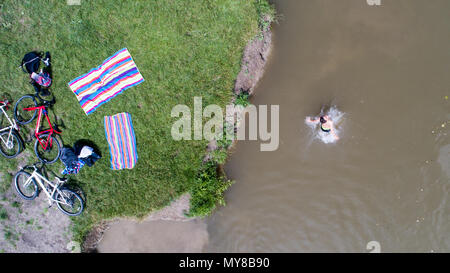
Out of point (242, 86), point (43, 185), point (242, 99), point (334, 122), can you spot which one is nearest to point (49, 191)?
point (43, 185)

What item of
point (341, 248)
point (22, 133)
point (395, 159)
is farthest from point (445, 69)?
point (22, 133)

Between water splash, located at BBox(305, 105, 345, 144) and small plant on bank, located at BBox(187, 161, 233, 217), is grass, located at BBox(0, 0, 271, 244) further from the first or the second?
water splash, located at BBox(305, 105, 345, 144)

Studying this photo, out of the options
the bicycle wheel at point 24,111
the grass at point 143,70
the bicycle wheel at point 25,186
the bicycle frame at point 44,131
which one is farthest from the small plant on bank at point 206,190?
the bicycle wheel at point 24,111

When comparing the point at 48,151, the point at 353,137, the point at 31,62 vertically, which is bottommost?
the point at 48,151

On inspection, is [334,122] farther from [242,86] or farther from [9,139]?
[9,139]
